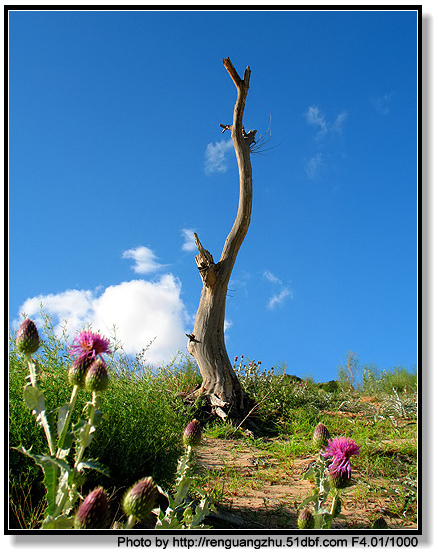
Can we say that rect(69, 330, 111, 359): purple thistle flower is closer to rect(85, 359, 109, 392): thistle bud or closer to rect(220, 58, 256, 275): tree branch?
rect(85, 359, 109, 392): thistle bud

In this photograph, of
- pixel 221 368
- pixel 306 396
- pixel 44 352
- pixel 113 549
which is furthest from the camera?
pixel 306 396

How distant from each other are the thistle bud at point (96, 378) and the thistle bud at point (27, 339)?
0.37 m

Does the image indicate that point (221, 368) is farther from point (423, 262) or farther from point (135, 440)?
point (423, 262)

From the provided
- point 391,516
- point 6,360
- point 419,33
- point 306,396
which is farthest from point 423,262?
point 306,396

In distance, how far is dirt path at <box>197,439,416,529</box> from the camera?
10.2 ft

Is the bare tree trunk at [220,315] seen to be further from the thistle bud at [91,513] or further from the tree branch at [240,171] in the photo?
the thistle bud at [91,513]

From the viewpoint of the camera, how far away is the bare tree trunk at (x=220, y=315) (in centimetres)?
686

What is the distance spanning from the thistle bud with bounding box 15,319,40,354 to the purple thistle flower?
181 millimetres

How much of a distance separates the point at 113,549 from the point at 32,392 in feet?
2.48

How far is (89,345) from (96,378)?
21 centimetres

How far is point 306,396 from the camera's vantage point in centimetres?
781

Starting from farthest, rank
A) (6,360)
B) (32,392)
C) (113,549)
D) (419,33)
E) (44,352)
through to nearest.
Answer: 1. (44,352)
2. (419,33)
3. (6,360)
4. (113,549)
5. (32,392)

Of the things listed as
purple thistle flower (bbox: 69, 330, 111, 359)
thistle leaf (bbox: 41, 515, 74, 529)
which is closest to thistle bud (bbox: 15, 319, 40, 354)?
purple thistle flower (bbox: 69, 330, 111, 359)

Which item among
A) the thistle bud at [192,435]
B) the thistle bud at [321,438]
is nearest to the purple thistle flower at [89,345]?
the thistle bud at [192,435]
